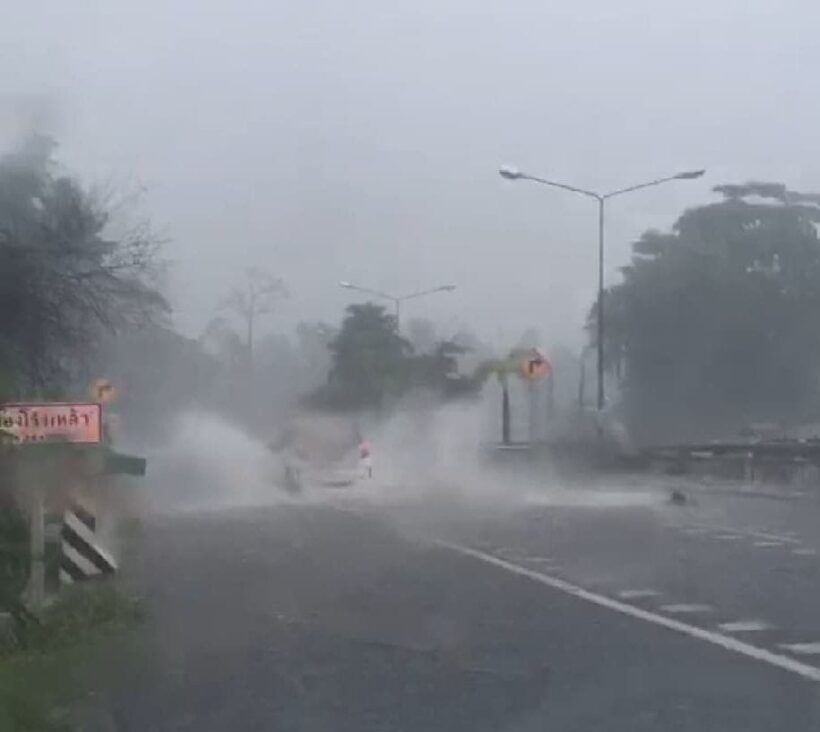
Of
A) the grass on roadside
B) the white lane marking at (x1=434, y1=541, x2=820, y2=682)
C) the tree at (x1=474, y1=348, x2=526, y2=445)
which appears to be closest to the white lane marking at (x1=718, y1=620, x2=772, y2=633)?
the white lane marking at (x1=434, y1=541, x2=820, y2=682)

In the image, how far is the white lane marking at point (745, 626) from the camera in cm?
1628

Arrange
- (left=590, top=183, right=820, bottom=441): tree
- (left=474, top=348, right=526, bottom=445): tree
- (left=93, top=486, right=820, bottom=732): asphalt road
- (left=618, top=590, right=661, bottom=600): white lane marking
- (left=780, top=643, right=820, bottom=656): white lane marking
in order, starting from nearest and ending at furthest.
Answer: (left=93, top=486, right=820, bottom=732): asphalt road
(left=780, top=643, right=820, bottom=656): white lane marking
(left=618, top=590, right=661, bottom=600): white lane marking
(left=474, top=348, right=526, bottom=445): tree
(left=590, top=183, right=820, bottom=441): tree

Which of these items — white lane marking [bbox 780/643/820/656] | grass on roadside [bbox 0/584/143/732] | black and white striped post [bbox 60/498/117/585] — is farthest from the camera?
black and white striped post [bbox 60/498/117/585]

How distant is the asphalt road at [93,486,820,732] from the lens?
12234 millimetres

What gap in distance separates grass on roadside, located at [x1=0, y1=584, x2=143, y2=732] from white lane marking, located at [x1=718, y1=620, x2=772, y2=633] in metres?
4.93

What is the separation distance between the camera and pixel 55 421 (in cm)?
1828

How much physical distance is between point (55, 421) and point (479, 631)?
4.35m

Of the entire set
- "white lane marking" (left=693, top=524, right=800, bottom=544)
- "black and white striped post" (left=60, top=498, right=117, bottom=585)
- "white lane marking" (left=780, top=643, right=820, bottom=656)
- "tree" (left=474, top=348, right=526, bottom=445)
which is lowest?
"white lane marking" (left=780, top=643, right=820, bottom=656)

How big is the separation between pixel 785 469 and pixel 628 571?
2484 cm

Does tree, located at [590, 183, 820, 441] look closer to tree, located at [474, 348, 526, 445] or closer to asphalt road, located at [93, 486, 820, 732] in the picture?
tree, located at [474, 348, 526, 445]

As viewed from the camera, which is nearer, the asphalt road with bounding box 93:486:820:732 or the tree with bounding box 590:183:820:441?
the asphalt road with bounding box 93:486:820:732

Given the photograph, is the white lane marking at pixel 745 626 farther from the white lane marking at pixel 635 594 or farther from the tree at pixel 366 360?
the tree at pixel 366 360

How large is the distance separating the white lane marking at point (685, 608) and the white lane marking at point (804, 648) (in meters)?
2.61

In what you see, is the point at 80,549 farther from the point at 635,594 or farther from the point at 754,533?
the point at 754,533
